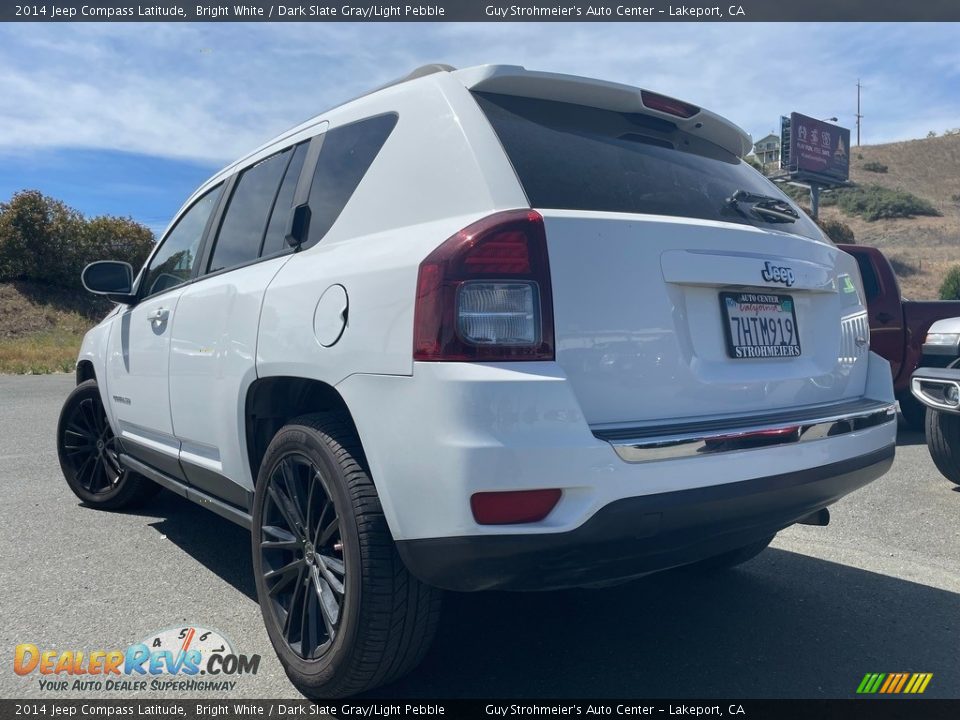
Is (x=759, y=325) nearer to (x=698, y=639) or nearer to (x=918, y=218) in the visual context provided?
(x=698, y=639)

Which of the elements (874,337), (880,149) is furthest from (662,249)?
(880,149)

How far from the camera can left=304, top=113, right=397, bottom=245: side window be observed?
2.78 meters

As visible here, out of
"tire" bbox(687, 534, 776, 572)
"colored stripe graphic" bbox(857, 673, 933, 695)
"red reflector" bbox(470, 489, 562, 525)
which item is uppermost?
"red reflector" bbox(470, 489, 562, 525)

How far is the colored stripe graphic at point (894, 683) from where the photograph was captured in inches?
107

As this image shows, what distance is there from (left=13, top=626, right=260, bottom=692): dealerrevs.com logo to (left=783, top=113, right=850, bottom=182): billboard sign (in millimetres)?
44984

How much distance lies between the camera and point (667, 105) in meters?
2.91

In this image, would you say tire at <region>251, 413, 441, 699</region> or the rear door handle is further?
the rear door handle

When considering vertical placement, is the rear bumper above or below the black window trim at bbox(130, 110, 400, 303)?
below

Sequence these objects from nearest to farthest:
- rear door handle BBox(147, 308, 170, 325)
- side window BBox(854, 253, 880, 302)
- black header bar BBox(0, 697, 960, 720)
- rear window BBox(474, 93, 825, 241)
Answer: rear window BBox(474, 93, 825, 241), black header bar BBox(0, 697, 960, 720), rear door handle BBox(147, 308, 170, 325), side window BBox(854, 253, 880, 302)

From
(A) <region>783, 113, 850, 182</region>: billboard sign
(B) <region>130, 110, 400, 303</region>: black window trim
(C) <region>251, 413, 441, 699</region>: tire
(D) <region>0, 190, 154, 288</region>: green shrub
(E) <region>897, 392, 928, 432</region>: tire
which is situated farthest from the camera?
(A) <region>783, 113, 850, 182</region>: billboard sign

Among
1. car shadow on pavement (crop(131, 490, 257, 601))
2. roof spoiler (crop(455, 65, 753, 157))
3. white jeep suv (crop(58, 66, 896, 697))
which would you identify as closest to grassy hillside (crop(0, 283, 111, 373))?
car shadow on pavement (crop(131, 490, 257, 601))

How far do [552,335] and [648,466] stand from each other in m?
Result: 0.43

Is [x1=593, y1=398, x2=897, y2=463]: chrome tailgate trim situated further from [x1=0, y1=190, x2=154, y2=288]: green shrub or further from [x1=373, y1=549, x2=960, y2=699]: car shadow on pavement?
[x1=0, y1=190, x2=154, y2=288]: green shrub

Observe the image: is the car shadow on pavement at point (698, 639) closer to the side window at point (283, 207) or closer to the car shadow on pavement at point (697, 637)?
the car shadow on pavement at point (697, 637)
